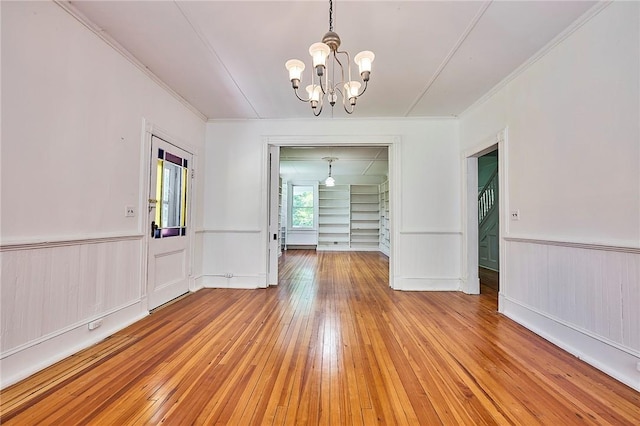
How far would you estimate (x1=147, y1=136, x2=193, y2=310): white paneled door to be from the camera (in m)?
3.18

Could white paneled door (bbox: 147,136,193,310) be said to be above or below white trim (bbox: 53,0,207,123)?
below

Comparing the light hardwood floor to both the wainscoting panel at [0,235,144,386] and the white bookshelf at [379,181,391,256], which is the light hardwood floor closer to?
the wainscoting panel at [0,235,144,386]

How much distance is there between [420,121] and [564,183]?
93.2 inches

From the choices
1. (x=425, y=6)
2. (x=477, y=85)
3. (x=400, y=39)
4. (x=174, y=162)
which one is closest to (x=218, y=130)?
(x=174, y=162)

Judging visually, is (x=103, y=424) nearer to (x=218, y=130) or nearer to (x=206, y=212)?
(x=206, y=212)

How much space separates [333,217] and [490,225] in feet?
18.1

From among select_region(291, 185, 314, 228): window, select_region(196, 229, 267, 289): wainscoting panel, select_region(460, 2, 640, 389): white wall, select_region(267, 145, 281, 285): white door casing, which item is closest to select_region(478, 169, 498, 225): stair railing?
select_region(460, 2, 640, 389): white wall

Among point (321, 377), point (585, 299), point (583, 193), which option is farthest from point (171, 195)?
point (585, 299)

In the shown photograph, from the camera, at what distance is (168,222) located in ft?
11.5

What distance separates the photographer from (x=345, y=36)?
242 centimetres

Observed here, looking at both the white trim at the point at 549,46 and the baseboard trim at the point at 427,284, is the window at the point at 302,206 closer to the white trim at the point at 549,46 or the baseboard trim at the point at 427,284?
the baseboard trim at the point at 427,284

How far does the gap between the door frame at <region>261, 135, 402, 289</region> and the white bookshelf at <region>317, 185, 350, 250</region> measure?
5847 mm

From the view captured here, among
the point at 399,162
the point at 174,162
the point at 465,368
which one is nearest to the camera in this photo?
the point at 465,368

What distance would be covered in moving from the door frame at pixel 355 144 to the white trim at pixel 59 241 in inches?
78.3
